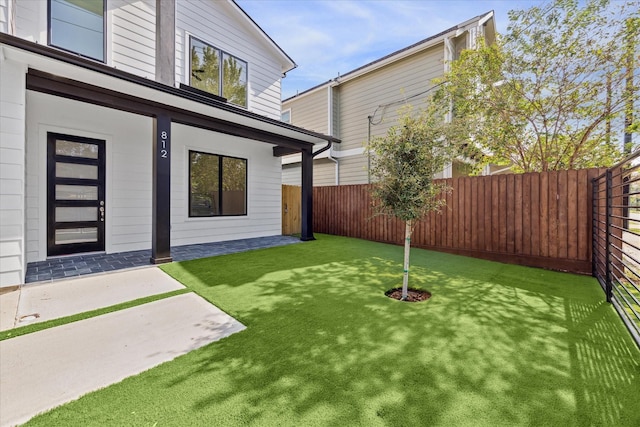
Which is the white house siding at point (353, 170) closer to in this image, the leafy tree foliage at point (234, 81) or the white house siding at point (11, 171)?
the leafy tree foliage at point (234, 81)

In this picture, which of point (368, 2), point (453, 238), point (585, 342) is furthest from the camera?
point (368, 2)

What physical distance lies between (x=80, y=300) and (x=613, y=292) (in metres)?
6.93

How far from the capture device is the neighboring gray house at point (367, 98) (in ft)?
28.4

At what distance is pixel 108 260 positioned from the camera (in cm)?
525

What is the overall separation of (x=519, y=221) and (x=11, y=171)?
8.45 meters

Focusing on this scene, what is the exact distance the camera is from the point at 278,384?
1.89m

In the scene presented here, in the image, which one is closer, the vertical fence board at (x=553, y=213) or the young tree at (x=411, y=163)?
the young tree at (x=411, y=163)

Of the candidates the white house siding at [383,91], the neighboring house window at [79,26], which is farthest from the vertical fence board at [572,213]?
the neighboring house window at [79,26]

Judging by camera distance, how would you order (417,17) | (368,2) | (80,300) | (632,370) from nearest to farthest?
1. (632,370)
2. (80,300)
3. (368,2)
4. (417,17)

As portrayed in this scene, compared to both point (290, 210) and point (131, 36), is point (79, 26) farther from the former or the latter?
point (290, 210)

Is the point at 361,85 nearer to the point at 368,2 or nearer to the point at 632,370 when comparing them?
the point at 368,2

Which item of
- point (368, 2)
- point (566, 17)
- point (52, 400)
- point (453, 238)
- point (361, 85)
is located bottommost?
point (52, 400)

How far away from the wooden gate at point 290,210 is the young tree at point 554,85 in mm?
5759

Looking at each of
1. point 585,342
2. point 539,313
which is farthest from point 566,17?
point 585,342
